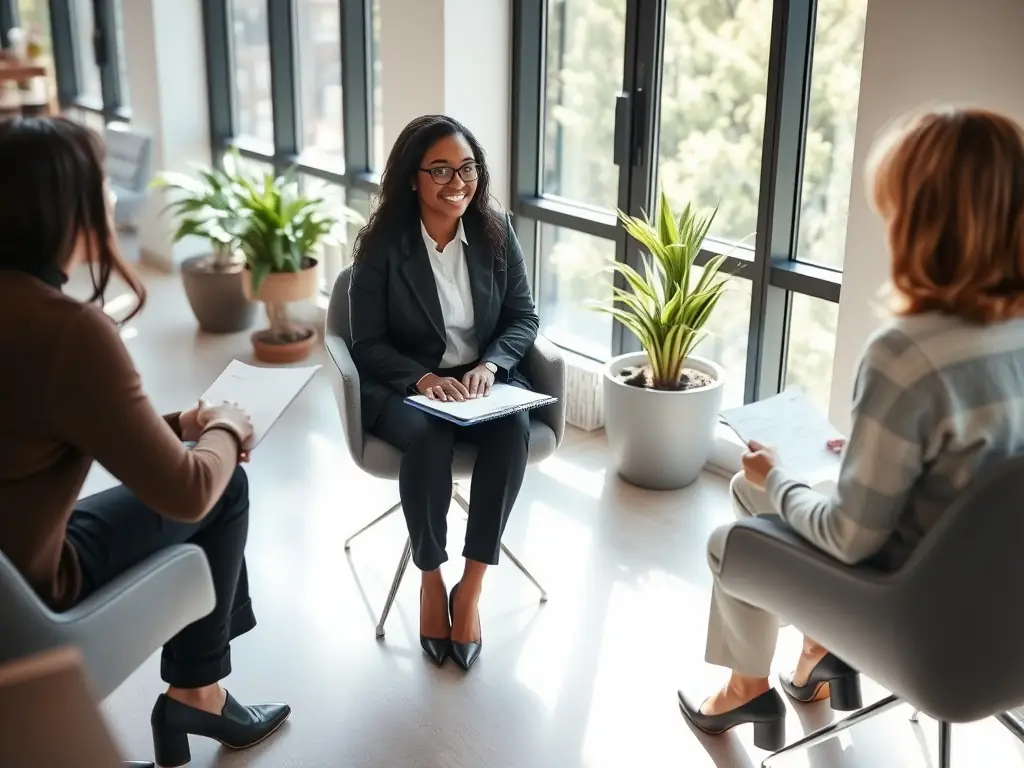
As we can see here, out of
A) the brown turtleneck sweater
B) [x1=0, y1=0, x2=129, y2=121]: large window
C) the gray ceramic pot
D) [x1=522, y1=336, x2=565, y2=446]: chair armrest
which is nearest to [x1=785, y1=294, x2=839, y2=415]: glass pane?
[x1=522, y1=336, x2=565, y2=446]: chair armrest

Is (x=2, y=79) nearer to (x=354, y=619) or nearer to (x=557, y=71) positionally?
(x=557, y=71)

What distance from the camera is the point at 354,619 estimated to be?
2859 millimetres

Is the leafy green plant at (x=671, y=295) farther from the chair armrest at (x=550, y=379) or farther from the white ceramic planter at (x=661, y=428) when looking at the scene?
the chair armrest at (x=550, y=379)

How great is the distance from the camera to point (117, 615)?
1775 mm

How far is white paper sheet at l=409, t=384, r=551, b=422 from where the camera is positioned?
8.39ft

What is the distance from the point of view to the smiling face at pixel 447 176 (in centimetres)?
279

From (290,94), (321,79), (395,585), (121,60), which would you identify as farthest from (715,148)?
(121,60)

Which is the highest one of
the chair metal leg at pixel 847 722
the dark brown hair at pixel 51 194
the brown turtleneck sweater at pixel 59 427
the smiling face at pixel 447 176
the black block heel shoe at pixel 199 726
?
the dark brown hair at pixel 51 194

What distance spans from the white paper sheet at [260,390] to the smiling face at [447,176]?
0.73m

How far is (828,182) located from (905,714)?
1578 mm

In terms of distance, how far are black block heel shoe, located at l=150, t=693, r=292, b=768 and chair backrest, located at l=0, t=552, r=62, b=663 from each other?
2.14 feet

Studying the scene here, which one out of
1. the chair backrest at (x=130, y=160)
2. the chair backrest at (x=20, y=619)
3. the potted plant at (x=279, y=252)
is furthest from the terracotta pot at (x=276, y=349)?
the chair backrest at (x=20, y=619)

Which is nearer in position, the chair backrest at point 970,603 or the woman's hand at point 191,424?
the chair backrest at point 970,603

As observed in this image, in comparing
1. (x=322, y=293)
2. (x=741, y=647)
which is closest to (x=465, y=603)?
(x=741, y=647)
